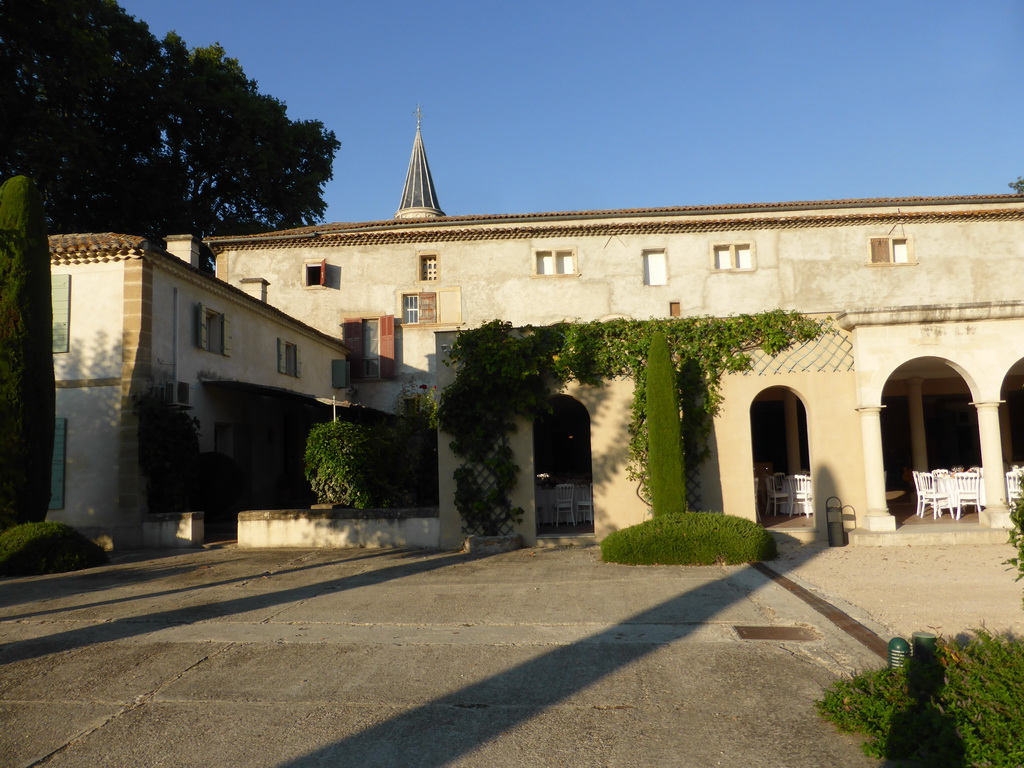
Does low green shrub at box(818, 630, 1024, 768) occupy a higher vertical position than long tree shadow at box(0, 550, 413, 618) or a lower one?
higher

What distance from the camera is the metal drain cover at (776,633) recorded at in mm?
6156

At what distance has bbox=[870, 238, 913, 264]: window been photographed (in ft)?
77.9

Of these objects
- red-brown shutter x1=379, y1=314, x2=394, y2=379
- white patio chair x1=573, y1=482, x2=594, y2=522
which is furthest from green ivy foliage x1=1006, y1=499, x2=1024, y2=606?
red-brown shutter x1=379, y1=314, x2=394, y2=379

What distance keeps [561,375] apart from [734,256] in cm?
1359

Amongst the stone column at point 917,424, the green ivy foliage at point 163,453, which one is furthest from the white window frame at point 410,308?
the stone column at point 917,424

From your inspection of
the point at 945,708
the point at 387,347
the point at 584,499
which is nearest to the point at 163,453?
the point at 584,499

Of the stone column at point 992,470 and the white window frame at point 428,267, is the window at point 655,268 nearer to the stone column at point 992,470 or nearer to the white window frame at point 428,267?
the white window frame at point 428,267

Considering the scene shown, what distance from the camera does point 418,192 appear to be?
129ft

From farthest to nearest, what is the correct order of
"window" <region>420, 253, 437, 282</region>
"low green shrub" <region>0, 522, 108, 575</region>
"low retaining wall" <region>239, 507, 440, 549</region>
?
"window" <region>420, 253, 437, 282</region>, "low retaining wall" <region>239, 507, 440, 549</region>, "low green shrub" <region>0, 522, 108, 575</region>

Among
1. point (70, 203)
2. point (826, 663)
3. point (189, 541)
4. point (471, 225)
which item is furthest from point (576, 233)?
point (826, 663)

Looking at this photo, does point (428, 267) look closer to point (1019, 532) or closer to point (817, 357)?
point (817, 357)

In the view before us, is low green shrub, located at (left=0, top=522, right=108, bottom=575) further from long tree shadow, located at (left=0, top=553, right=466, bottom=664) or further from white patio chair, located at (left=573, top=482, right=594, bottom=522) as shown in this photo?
white patio chair, located at (left=573, top=482, right=594, bottom=522)

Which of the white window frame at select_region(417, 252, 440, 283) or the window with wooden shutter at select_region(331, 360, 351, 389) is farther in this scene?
the white window frame at select_region(417, 252, 440, 283)

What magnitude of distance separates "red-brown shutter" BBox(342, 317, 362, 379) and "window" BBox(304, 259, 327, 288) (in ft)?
5.06
